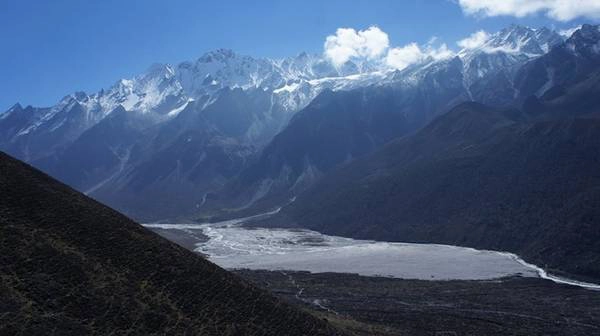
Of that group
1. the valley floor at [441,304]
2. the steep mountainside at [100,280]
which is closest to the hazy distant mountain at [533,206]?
the valley floor at [441,304]

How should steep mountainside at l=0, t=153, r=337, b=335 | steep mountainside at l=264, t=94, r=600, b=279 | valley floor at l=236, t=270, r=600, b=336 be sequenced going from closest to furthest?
steep mountainside at l=0, t=153, r=337, b=335, valley floor at l=236, t=270, r=600, b=336, steep mountainside at l=264, t=94, r=600, b=279

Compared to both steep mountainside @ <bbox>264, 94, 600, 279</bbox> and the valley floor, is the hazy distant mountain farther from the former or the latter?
the valley floor

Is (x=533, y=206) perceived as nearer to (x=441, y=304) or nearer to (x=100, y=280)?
(x=441, y=304)

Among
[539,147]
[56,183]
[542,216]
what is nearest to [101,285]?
[56,183]

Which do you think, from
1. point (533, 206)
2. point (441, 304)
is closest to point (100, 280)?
point (441, 304)

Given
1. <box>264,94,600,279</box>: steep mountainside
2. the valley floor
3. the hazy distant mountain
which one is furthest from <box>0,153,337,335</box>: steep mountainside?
<box>264,94,600,279</box>: steep mountainside

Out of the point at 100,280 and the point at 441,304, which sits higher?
the point at 100,280

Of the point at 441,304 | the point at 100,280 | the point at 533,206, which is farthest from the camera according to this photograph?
the point at 533,206
